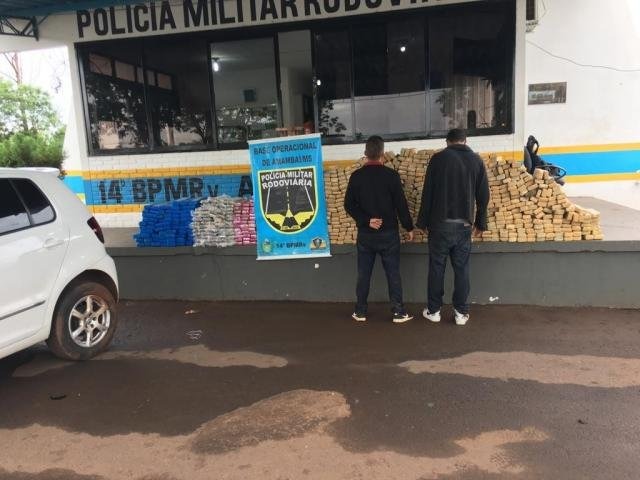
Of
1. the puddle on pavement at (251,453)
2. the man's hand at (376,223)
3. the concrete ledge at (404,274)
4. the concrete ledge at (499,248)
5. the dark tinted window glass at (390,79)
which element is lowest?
the puddle on pavement at (251,453)

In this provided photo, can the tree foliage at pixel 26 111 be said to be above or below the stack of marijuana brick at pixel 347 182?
above

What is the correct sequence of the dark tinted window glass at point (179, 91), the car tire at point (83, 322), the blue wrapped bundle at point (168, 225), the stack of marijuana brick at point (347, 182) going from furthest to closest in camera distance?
the dark tinted window glass at point (179, 91) < the blue wrapped bundle at point (168, 225) < the stack of marijuana brick at point (347, 182) < the car tire at point (83, 322)

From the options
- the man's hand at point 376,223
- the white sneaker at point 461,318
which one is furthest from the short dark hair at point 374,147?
the white sneaker at point 461,318

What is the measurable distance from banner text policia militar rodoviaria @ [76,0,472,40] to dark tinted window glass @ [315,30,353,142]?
1.28 ft

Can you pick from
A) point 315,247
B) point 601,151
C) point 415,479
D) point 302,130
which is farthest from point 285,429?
point 601,151

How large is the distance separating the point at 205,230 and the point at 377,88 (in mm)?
3663

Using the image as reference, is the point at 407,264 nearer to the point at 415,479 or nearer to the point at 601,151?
the point at 415,479

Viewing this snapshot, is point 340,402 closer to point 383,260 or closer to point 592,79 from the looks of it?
point 383,260

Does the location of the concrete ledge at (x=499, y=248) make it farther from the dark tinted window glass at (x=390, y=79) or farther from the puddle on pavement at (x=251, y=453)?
the dark tinted window glass at (x=390, y=79)

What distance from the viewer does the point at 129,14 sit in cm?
883

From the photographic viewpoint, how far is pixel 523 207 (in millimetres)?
6004

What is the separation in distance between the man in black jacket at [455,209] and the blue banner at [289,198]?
4.69 ft

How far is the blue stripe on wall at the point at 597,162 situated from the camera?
11258 millimetres

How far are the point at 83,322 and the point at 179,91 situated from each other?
5.36 meters
